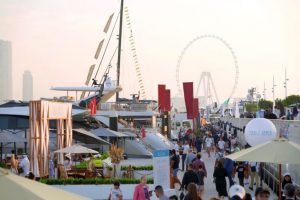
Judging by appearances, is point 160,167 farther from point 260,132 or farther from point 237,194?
point 237,194

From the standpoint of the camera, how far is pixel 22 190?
5.53 metres

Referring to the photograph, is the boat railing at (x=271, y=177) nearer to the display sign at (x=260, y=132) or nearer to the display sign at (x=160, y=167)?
the display sign at (x=260, y=132)

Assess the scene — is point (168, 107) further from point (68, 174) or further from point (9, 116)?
point (68, 174)

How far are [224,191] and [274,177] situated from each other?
3.23 meters

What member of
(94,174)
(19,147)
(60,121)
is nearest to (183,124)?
(19,147)

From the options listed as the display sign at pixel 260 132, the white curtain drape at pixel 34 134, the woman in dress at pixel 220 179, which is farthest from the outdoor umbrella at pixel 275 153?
the white curtain drape at pixel 34 134

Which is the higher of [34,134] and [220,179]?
[34,134]

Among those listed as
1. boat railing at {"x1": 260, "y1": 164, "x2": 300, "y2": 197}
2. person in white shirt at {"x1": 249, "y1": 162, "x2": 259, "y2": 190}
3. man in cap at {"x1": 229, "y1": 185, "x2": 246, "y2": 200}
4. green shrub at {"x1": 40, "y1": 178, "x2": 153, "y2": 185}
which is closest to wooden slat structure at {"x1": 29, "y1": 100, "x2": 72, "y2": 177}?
green shrub at {"x1": 40, "y1": 178, "x2": 153, "y2": 185}

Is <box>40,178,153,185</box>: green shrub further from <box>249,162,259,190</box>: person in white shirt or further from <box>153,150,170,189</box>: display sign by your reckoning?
<box>249,162,259,190</box>: person in white shirt

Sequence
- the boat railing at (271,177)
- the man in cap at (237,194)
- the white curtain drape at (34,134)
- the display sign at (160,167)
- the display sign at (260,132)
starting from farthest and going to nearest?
the white curtain drape at (34,134) → the boat railing at (271,177) → the display sign at (160,167) → the display sign at (260,132) → the man in cap at (237,194)

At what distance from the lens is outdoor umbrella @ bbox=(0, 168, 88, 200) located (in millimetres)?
5453

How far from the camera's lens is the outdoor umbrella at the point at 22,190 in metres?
5.45

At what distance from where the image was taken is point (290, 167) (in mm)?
18047

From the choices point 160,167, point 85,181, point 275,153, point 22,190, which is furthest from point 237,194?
point 85,181
